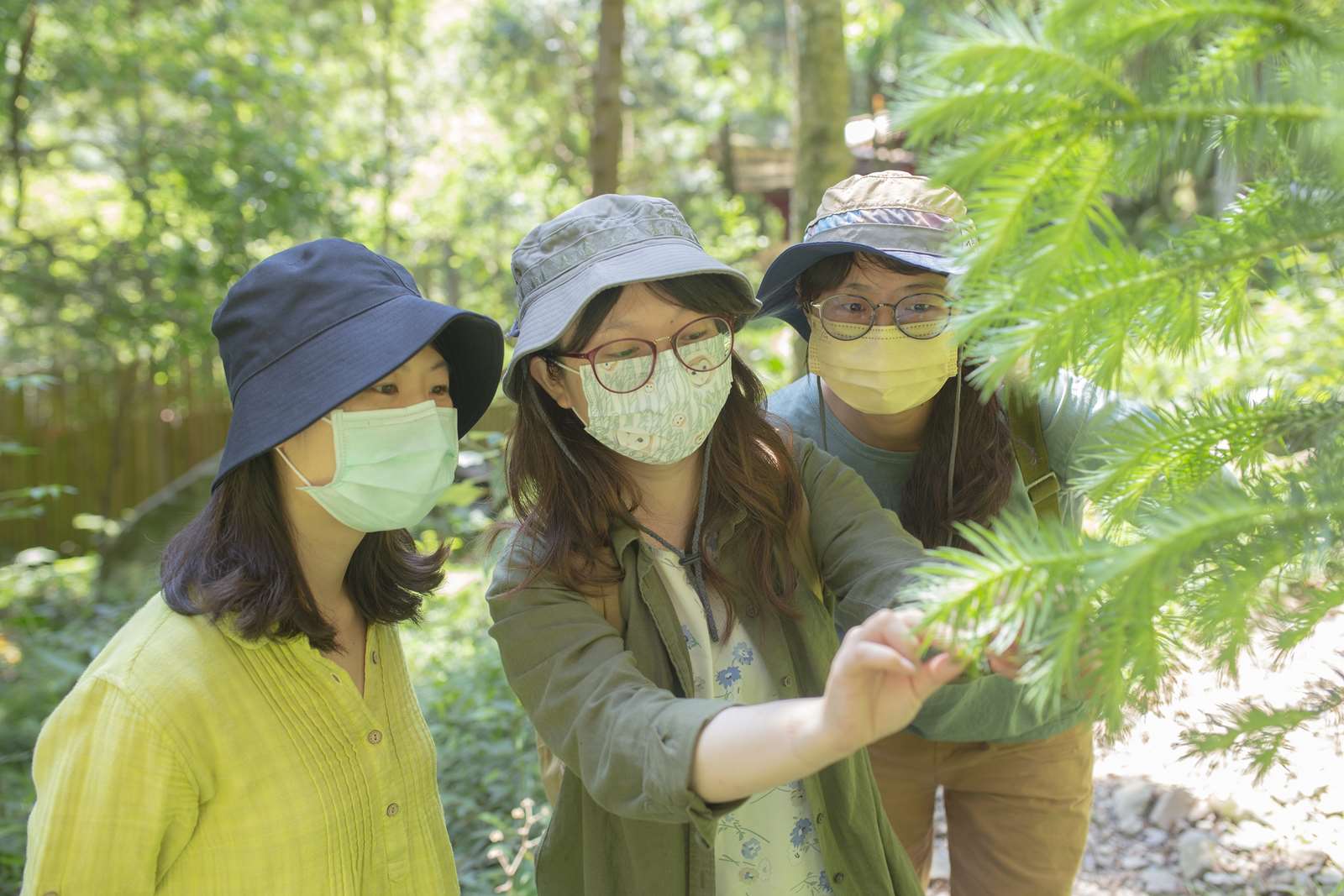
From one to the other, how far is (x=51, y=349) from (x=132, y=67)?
902cm

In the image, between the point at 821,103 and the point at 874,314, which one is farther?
the point at 821,103

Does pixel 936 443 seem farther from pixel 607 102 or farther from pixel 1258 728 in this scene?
pixel 607 102

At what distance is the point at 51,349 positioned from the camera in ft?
50.5

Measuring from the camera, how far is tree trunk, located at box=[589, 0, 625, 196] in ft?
18.0

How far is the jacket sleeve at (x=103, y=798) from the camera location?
1.54m

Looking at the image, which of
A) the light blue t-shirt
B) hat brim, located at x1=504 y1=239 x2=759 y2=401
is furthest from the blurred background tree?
hat brim, located at x1=504 y1=239 x2=759 y2=401

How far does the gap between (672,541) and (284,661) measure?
72 centimetres

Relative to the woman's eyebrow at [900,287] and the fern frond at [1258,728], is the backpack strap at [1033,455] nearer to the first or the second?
the woman's eyebrow at [900,287]

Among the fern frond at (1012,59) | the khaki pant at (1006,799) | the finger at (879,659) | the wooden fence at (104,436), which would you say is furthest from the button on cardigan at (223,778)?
the wooden fence at (104,436)

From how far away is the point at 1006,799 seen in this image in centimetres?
251

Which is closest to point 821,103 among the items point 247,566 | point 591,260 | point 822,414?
point 822,414

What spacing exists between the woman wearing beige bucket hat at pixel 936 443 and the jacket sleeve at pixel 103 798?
1.40m

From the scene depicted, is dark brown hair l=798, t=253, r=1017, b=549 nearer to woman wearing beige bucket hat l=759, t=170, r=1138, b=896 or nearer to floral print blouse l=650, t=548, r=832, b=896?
woman wearing beige bucket hat l=759, t=170, r=1138, b=896

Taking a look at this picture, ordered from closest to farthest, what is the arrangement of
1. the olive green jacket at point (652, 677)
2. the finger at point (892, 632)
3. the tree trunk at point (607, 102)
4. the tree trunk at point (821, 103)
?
the finger at point (892, 632) → the olive green jacket at point (652, 677) → the tree trunk at point (821, 103) → the tree trunk at point (607, 102)
